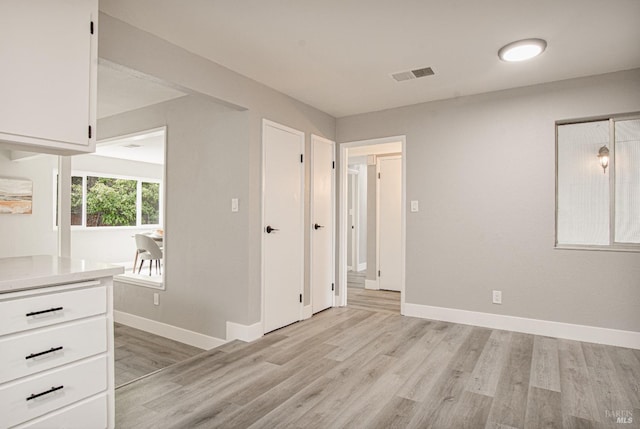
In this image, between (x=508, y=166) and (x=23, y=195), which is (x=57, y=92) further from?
(x=508, y=166)

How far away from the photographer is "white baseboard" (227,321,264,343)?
3.26 metres

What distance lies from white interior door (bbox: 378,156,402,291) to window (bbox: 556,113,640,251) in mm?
2415

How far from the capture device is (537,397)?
2.21 m

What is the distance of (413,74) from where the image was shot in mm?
3201

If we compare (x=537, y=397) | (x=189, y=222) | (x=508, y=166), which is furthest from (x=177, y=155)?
(x=537, y=397)

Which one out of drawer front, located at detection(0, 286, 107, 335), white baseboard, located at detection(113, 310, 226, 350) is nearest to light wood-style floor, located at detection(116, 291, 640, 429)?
white baseboard, located at detection(113, 310, 226, 350)

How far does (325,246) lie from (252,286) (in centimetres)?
130

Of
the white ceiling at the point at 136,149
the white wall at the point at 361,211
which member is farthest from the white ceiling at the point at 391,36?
the white wall at the point at 361,211

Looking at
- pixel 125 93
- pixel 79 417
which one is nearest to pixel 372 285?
pixel 125 93

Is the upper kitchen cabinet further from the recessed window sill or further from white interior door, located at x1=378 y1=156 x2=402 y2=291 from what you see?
white interior door, located at x1=378 y1=156 x2=402 y2=291

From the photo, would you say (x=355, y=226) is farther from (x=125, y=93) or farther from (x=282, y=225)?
(x=125, y=93)

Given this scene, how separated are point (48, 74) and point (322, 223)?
9.90 ft

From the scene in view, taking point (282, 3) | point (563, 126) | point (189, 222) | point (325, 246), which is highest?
point (282, 3)

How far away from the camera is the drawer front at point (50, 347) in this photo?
1.40 metres
